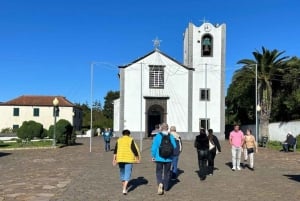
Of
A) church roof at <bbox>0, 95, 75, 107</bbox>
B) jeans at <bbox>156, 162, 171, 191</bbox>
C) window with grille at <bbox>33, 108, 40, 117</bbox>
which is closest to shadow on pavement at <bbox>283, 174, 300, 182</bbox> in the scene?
jeans at <bbox>156, 162, 171, 191</bbox>

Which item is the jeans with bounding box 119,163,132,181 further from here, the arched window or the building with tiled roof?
the building with tiled roof

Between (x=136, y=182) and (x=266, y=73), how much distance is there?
33823 millimetres

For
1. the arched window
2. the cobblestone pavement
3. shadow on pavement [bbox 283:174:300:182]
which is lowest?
shadow on pavement [bbox 283:174:300:182]

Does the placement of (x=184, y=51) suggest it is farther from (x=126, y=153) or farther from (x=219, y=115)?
(x=126, y=153)

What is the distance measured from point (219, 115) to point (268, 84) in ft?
24.1

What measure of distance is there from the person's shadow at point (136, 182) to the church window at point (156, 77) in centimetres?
3599

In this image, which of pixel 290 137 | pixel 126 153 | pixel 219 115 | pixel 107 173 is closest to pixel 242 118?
pixel 219 115

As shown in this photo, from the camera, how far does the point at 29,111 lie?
71.8m

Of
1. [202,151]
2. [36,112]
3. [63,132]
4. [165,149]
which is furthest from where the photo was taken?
[36,112]

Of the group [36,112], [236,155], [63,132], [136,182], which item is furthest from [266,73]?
[36,112]

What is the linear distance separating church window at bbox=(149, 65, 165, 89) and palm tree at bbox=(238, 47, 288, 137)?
31.2 ft

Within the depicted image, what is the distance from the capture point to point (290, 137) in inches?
1201

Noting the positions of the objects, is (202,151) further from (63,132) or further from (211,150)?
(63,132)

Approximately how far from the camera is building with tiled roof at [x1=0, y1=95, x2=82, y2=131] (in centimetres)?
7106
